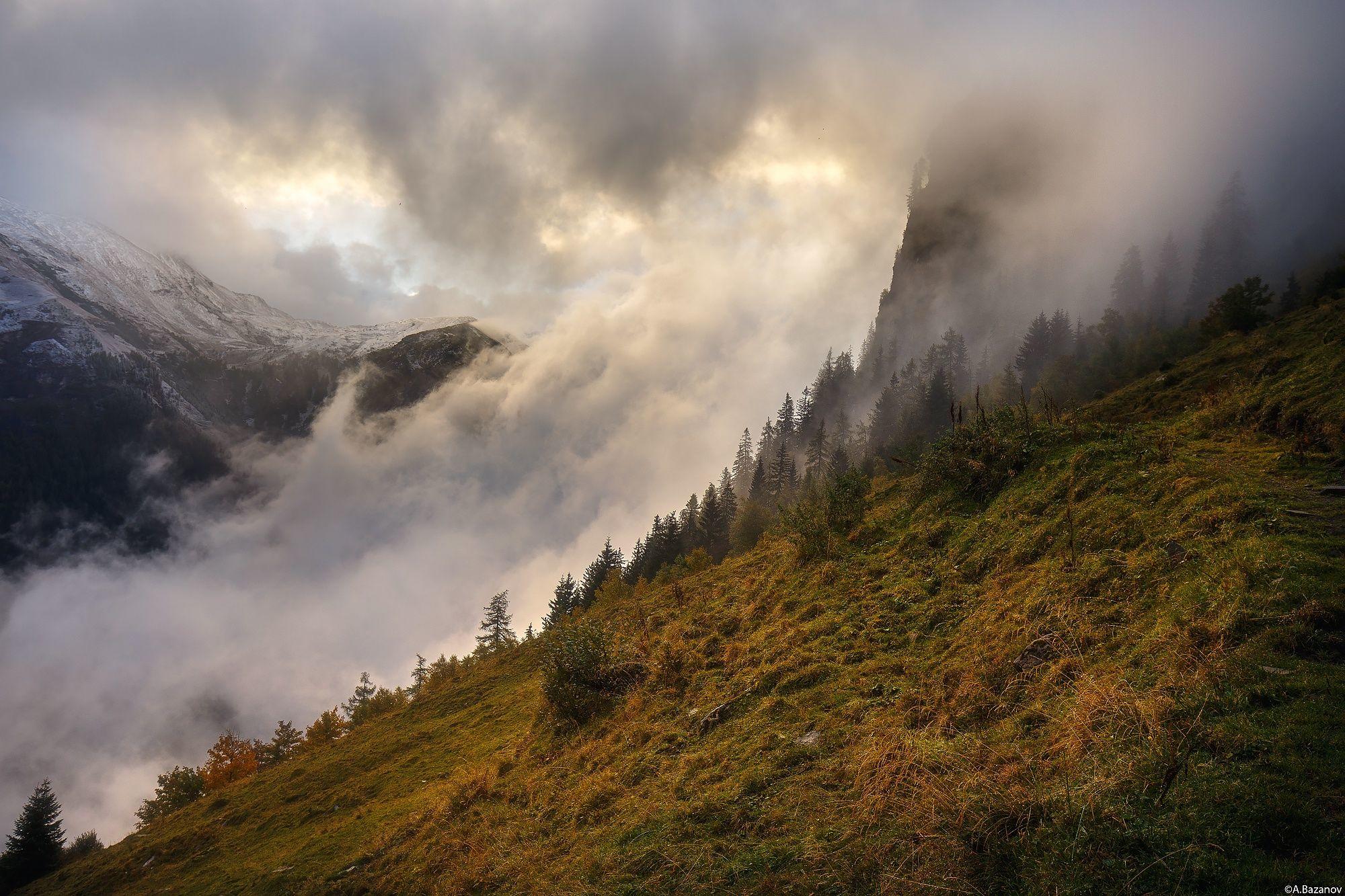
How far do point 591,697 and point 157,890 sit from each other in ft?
67.0

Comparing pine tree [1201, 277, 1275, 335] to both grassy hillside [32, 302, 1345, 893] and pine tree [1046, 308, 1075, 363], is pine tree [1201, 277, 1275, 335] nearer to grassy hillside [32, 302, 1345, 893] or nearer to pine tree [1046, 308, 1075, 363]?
grassy hillside [32, 302, 1345, 893]

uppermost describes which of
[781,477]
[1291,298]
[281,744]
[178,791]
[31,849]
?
[781,477]

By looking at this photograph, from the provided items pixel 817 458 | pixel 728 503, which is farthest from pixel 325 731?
pixel 817 458

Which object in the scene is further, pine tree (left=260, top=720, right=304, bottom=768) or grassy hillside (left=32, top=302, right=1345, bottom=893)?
pine tree (left=260, top=720, right=304, bottom=768)

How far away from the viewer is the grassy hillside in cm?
512

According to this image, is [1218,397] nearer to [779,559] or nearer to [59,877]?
[779,559]

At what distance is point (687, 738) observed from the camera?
1130cm

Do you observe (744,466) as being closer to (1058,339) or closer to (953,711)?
(1058,339)

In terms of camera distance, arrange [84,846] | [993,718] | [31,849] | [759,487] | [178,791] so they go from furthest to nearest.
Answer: [759,487], [84,846], [178,791], [31,849], [993,718]

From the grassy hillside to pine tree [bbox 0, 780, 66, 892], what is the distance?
33.0 metres

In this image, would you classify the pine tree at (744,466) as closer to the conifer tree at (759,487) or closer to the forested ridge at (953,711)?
the conifer tree at (759,487)

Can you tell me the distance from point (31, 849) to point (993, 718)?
62993 mm

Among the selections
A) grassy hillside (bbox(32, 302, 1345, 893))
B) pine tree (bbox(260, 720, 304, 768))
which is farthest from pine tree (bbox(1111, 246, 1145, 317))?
pine tree (bbox(260, 720, 304, 768))

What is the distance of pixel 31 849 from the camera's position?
37.3m
